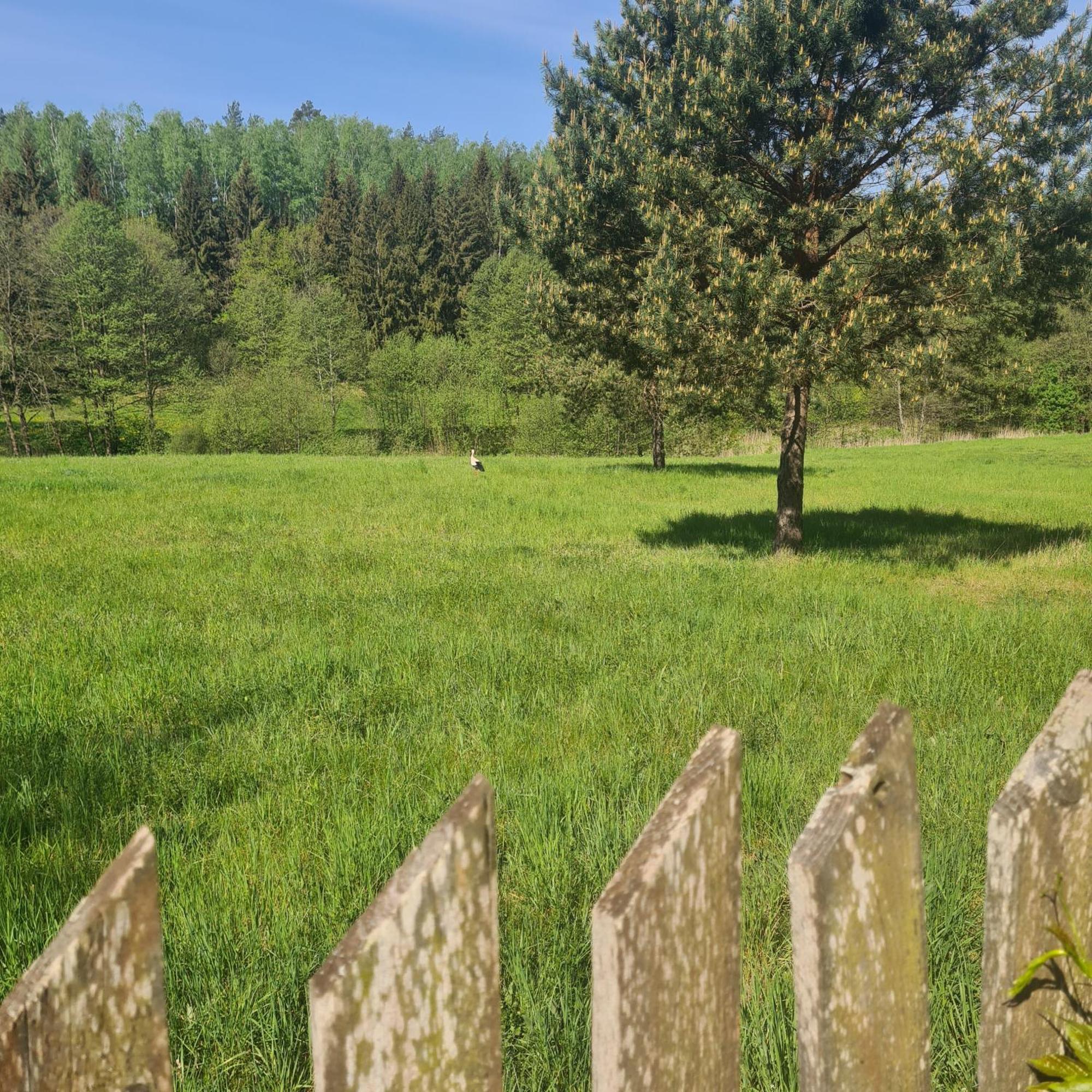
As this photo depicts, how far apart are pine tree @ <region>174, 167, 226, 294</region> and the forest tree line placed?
27 centimetres

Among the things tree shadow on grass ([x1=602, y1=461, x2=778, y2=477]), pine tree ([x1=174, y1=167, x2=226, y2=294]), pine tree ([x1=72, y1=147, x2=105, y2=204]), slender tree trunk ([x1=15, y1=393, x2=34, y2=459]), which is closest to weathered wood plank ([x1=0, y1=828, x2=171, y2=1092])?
tree shadow on grass ([x1=602, y1=461, x2=778, y2=477])

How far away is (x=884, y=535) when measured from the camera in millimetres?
13227

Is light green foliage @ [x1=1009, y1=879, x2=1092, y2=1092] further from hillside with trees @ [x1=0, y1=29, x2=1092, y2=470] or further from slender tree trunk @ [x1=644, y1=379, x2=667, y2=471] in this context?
slender tree trunk @ [x1=644, y1=379, x2=667, y2=471]

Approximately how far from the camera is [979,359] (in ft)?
35.6

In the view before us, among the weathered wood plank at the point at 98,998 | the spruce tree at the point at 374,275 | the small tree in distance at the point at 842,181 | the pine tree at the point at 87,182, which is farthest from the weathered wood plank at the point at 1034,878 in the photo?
the pine tree at the point at 87,182

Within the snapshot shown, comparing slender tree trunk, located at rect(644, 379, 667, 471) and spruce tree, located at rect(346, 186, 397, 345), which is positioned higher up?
spruce tree, located at rect(346, 186, 397, 345)

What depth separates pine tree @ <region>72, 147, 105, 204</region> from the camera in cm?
9062

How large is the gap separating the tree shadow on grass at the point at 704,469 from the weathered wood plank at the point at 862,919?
78.2 ft

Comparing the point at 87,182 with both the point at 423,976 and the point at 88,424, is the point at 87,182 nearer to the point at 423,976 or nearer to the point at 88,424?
the point at 88,424

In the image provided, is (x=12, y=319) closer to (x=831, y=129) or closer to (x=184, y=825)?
(x=831, y=129)

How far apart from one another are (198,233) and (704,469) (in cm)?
8915

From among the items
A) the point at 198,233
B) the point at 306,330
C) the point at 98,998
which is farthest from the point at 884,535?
the point at 198,233

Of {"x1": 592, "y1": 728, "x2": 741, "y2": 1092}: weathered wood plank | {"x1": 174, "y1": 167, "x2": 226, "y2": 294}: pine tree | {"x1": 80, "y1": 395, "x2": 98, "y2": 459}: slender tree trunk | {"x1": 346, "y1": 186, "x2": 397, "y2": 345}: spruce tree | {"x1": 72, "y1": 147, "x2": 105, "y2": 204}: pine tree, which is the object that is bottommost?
{"x1": 592, "y1": 728, "x2": 741, "y2": 1092}: weathered wood plank

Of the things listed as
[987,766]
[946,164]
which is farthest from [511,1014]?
[946,164]
